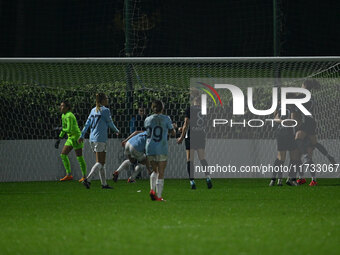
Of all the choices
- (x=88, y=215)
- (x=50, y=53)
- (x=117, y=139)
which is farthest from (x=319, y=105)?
(x=50, y=53)

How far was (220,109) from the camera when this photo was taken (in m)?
18.1

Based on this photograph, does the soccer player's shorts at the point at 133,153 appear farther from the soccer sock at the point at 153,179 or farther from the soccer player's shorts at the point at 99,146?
the soccer sock at the point at 153,179

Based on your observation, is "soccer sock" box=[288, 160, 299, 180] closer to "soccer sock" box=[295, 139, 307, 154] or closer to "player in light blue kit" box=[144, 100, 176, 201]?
"soccer sock" box=[295, 139, 307, 154]

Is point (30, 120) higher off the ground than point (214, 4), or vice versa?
point (214, 4)

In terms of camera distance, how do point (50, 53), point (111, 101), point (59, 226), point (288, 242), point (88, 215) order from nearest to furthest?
point (288, 242) < point (59, 226) < point (88, 215) < point (111, 101) < point (50, 53)

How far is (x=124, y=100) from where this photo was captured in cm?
1777

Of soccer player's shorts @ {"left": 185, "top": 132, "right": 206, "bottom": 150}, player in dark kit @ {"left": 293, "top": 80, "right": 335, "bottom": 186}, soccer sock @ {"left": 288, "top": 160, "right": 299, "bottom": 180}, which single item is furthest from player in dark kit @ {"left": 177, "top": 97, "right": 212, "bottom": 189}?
player in dark kit @ {"left": 293, "top": 80, "right": 335, "bottom": 186}

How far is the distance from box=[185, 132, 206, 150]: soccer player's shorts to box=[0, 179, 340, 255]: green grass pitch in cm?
92

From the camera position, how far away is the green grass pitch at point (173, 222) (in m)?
6.73

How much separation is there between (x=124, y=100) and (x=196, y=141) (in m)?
4.07

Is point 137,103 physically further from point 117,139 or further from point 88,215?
point 88,215

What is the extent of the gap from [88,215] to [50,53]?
23.1 metres

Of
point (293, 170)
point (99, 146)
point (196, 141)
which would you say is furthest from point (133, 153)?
point (293, 170)

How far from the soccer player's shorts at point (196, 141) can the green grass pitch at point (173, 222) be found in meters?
0.92
